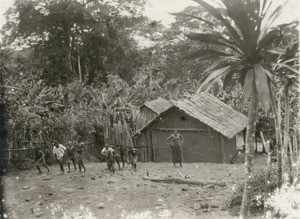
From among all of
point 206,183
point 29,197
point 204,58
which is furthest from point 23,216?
point 204,58

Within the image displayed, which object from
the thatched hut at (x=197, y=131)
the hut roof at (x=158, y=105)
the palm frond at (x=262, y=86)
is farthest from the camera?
the hut roof at (x=158, y=105)

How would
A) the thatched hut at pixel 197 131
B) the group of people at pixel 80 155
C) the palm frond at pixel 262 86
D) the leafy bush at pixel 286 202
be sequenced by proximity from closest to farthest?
the palm frond at pixel 262 86
the leafy bush at pixel 286 202
the group of people at pixel 80 155
the thatched hut at pixel 197 131

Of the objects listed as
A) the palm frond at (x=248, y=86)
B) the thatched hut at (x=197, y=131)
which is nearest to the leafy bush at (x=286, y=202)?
the palm frond at (x=248, y=86)

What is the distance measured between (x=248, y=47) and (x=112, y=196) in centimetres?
624

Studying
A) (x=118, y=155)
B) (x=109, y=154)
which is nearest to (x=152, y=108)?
(x=118, y=155)

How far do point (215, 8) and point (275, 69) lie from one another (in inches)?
70.1

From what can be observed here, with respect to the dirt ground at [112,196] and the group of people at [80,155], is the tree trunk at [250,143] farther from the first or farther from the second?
the group of people at [80,155]

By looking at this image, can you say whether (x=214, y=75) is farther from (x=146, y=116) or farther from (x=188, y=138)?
(x=146, y=116)

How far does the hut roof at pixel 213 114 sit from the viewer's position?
17.7 m

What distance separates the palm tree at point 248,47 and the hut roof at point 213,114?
1118 cm

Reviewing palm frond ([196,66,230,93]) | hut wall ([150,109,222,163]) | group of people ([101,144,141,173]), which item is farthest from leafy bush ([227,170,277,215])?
hut wall ([150,109,222,163])

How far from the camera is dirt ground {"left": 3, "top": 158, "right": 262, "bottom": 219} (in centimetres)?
932

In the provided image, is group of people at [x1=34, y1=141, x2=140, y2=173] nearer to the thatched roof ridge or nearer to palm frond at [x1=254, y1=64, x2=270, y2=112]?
the thatched roof ridge

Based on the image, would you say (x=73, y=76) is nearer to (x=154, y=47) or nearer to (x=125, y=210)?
(x=154, y=47)
